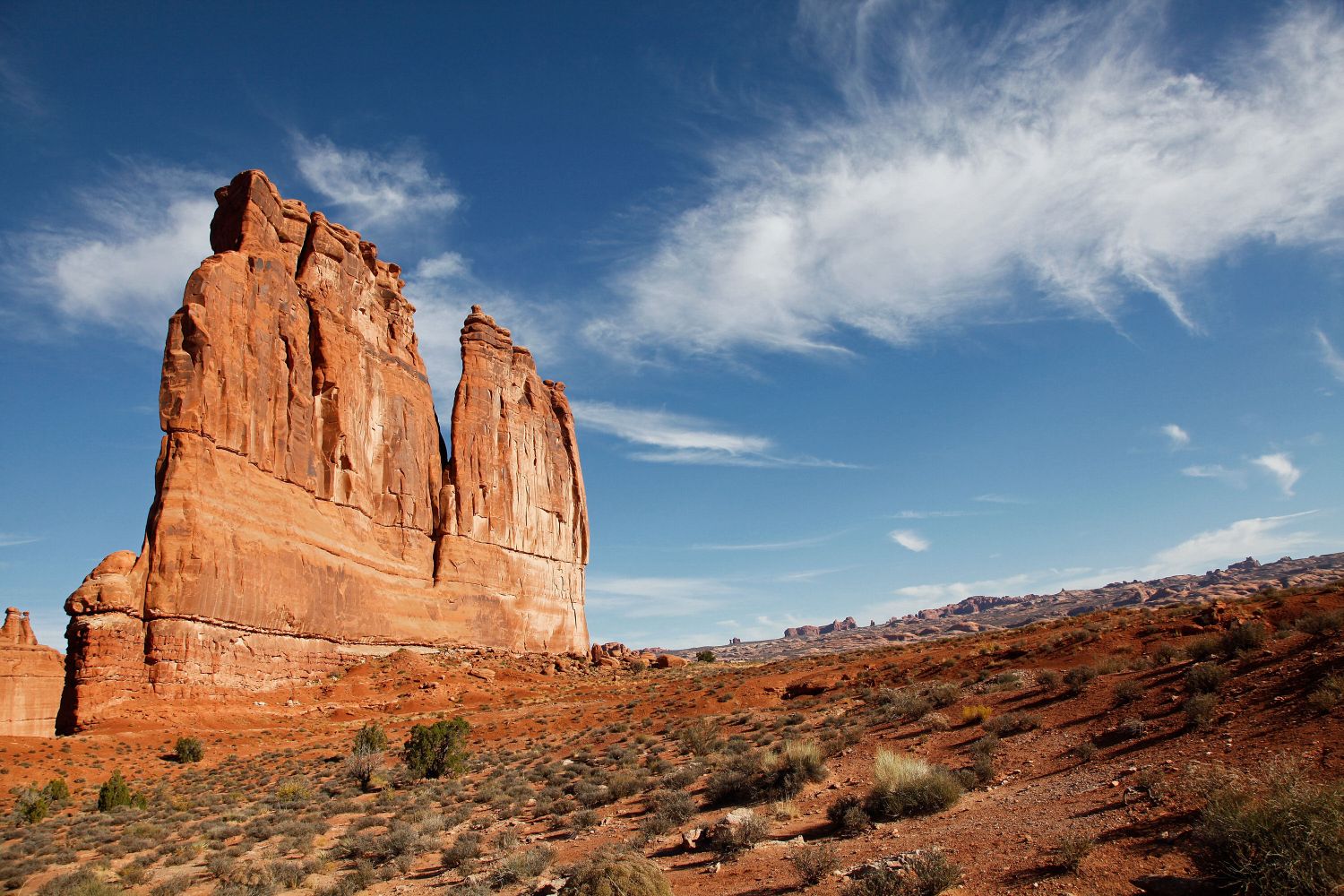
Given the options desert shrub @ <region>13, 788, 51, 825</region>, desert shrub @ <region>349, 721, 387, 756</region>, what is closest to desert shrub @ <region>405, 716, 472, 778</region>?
desert shrub @ <region>349, 721, 387, 756</region>

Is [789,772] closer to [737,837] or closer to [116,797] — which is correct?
[737,837]

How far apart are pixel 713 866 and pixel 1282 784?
5642 mm

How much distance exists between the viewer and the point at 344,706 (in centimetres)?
3984

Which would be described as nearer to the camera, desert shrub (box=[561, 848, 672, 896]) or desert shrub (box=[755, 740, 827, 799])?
desert shrub (box=[561, 848, 672, 896])

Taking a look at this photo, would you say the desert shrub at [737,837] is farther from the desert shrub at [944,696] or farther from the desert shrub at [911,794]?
the desert shrub at [944,696]

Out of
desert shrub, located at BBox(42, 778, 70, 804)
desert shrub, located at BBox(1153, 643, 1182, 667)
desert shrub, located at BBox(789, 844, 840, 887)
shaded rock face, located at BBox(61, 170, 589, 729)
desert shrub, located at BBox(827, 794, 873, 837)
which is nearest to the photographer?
desert shrub, located at BBox(789, 844, 840, 887)

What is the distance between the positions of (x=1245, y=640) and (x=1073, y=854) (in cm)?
932

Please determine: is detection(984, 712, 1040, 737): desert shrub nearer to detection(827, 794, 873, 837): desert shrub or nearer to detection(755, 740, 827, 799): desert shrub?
detection(755, 740, 827, 799): desert shrub

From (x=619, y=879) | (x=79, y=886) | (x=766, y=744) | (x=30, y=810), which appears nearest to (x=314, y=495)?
(x=30, y=810)

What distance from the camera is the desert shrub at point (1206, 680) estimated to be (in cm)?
1071

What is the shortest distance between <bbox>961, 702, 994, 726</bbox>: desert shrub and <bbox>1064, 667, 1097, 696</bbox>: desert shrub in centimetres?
161

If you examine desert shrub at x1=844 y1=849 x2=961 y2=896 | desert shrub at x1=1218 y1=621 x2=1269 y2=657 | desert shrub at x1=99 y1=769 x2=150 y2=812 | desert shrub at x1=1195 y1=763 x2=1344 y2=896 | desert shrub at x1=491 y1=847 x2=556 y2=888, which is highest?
desert shrub at x1=1218 y1=621 x2=1269 y2=657

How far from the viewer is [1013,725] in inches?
491

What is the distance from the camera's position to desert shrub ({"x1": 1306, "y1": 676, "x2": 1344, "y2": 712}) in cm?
839
